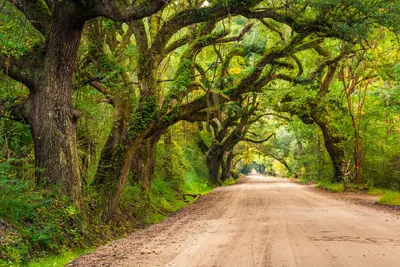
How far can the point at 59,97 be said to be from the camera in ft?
27.2

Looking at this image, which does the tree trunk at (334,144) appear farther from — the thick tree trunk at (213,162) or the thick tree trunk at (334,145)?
the thick tree trunk at (213,162)

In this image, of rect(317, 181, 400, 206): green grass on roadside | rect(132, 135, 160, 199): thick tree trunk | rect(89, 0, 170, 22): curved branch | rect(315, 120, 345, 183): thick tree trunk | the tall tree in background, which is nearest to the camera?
rect(89, 0, 170, 22): curved branch

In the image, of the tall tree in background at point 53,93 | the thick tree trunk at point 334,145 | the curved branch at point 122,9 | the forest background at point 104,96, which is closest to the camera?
the curved branch at point 122,9

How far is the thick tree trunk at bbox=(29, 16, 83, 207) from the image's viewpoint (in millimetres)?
7996

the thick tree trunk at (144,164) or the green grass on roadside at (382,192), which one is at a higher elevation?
the thick tree trunk at (144,164)

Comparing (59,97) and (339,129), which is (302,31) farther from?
(339,129)

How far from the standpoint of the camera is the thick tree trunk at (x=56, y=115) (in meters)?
8.00

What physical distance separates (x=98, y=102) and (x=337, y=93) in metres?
16.1

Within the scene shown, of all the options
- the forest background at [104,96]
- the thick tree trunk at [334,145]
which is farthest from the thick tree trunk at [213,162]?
the forest background at [104,96]

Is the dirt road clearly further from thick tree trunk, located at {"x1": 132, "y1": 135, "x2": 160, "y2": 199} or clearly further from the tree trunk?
the tree trunk

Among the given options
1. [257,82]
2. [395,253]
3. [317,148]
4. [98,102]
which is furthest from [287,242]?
[317,148]

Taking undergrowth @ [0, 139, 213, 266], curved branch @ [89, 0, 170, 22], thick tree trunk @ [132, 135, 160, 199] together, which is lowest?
undergrowth @ [0, 139, 213, 266]

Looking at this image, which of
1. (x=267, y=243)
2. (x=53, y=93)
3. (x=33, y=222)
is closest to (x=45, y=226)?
(x=33, y=222)

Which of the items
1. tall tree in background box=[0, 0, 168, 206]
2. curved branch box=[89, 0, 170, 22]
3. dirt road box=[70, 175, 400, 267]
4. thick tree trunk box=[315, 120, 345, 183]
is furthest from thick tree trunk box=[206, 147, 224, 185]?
curved branch box=[89, 0, 170, 22]
